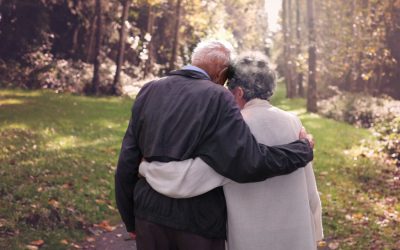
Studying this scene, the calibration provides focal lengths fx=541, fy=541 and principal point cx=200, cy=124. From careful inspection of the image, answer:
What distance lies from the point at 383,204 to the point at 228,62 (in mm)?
7456

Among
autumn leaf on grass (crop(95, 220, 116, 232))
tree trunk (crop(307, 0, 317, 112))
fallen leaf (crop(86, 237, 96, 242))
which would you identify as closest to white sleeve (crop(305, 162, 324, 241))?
fallen leaf (crop(86, 237, 96, 242))

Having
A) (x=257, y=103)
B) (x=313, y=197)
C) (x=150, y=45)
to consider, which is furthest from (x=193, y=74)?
(x=150, y=45)

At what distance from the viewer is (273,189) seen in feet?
11.1

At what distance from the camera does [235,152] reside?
314 centimetres

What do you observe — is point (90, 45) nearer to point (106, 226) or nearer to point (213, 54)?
point (106, 226)

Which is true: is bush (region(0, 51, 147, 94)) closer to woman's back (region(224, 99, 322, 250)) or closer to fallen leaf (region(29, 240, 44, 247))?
fallen leaf (region(29, 240, 44, 247))

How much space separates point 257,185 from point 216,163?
0.34 m

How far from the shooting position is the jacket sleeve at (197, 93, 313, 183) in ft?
10.3

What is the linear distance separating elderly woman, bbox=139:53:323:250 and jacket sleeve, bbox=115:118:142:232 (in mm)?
122

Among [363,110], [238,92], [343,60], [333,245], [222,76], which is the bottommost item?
[363,110]

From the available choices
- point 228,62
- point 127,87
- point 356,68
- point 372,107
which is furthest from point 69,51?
point 228,62

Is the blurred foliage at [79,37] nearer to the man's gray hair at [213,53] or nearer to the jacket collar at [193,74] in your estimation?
the man's gray hair at [213,53]

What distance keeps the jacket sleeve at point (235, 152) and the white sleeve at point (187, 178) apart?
0.06 metres

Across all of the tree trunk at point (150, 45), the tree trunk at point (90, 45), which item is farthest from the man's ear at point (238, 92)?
the tree trunk at point (150, 45)
